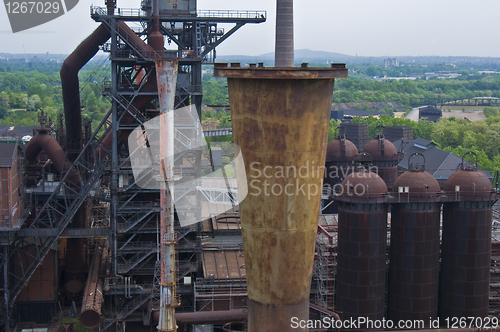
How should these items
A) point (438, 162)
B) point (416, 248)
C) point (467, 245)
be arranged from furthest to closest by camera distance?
point (438, 162), point (467, 245), point (416, 248)

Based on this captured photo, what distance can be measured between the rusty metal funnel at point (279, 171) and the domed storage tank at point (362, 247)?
38.3ft

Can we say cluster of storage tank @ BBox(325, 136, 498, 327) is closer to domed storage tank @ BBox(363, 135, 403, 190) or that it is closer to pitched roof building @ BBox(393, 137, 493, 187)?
domed storage tank @ BBox(363, 135, 403, 190)

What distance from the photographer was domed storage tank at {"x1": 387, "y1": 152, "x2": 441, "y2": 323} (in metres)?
23.7

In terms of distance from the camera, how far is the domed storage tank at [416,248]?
77.7ft

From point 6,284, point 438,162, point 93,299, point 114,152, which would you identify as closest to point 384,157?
point 114,152

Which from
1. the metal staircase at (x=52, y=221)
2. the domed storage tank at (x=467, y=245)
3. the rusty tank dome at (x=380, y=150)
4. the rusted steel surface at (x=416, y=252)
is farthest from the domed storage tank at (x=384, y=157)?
Result: the metal staircase at (x=52, y=221)

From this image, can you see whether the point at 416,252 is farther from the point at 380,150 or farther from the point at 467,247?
the point at 380,150

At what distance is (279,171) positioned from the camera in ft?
36.5

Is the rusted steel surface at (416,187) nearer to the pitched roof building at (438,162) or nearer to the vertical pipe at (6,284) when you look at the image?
the vertical pipe at (6,284)

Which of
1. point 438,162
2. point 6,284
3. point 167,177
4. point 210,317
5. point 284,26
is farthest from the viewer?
point 438,162

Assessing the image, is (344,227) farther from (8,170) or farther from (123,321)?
(8,170)

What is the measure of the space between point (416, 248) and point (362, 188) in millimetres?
3272

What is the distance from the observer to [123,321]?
88.8 ft

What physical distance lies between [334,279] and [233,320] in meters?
6.33
